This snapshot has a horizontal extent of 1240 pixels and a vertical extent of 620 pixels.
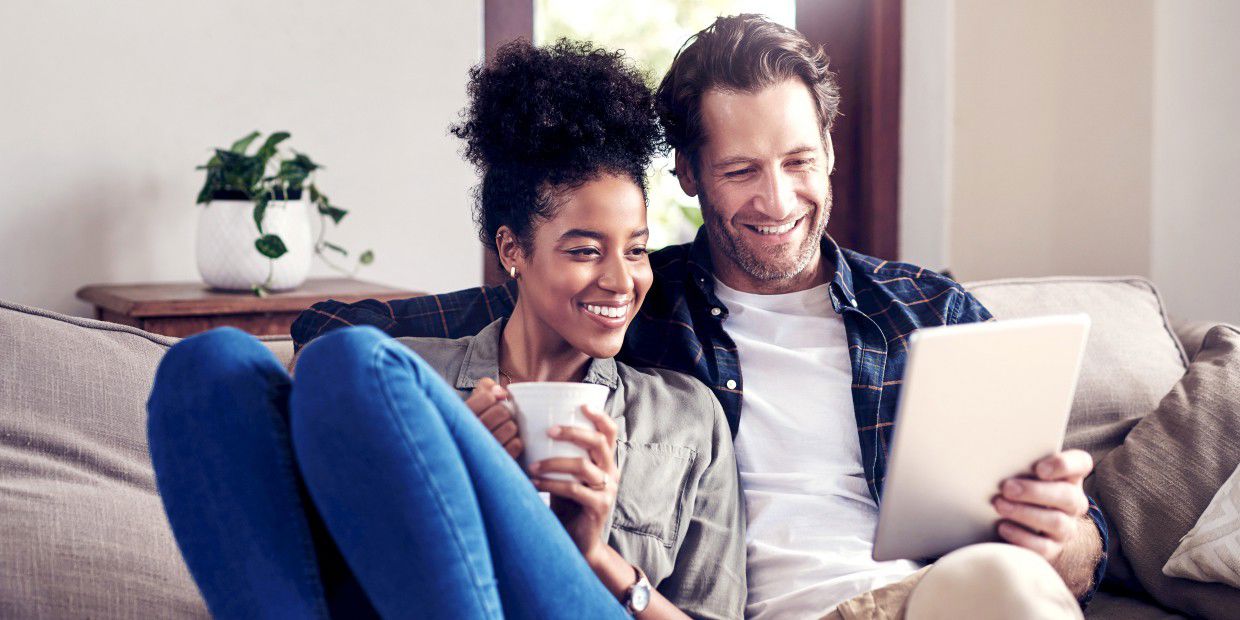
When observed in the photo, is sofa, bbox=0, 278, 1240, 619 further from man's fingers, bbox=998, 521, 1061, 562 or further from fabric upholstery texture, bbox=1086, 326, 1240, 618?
→ man's fingers, bbox=998, 521, 1061, 562

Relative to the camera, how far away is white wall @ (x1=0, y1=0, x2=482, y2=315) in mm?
2381

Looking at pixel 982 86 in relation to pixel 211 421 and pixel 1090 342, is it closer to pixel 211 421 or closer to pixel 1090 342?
pixel 1090 342

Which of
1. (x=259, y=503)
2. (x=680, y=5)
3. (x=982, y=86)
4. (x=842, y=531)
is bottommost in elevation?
(x=842, y=531)

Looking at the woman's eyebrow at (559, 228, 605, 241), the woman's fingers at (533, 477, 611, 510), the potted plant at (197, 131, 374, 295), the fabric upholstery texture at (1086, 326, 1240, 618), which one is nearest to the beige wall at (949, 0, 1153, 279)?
the fabric upholstery texture at (1086, 326, 1240, 618)

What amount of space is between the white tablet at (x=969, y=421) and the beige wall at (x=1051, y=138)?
1.90 meters

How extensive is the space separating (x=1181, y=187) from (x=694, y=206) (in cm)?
123

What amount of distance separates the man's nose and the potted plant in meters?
1.14

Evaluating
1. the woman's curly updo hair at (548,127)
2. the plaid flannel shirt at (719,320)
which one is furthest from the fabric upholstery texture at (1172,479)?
the woman's curly updo hair at (548,127)

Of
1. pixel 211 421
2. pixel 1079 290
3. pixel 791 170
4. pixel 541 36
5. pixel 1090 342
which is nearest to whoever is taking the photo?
pixel 211 421

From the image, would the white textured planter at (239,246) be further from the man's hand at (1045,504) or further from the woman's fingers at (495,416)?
the man's hand at (1045,504)

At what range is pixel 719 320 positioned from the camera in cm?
164

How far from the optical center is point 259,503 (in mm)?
972

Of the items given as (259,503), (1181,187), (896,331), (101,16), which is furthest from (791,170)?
(101,16)

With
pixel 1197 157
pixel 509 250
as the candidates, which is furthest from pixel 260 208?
pixel 1197 157
